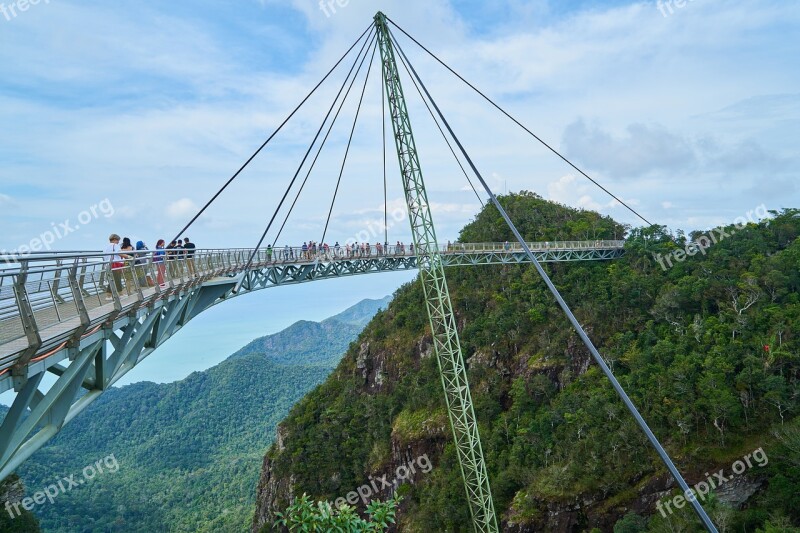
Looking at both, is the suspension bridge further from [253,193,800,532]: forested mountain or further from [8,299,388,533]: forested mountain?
[8,299,388,533]: forested mountain

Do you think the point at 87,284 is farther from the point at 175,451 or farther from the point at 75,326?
→ the point at 175,451

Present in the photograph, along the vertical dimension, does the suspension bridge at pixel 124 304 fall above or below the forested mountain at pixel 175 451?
above

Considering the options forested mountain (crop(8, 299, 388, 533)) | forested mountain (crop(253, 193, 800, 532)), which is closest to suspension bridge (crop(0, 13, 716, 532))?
forested mountain (crop(253, 193, 800, 532))

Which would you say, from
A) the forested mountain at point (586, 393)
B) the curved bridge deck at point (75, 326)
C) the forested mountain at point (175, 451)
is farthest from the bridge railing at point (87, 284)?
the forested mountain at point (175, 451)

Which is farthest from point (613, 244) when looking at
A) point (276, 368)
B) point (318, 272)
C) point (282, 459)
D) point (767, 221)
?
point (276, 368)

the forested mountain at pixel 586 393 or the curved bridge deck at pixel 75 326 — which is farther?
the forested mountain at pixel 586 393

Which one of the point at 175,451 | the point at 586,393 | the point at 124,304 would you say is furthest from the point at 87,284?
the point at 175,451

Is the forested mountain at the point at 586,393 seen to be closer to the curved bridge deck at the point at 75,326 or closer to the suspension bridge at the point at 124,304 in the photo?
the suspension bridge at the point at 124,304
